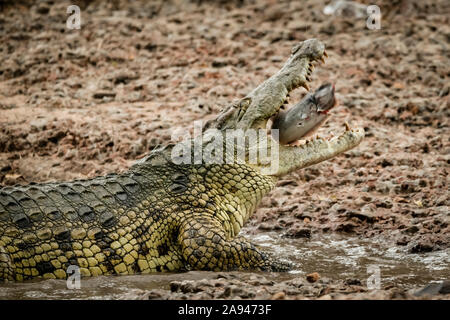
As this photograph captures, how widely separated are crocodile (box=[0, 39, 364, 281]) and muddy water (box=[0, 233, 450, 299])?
0.16m

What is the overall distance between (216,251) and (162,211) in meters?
0.52

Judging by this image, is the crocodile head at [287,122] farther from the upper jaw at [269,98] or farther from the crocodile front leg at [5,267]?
the crocodile front leg at [5,267]

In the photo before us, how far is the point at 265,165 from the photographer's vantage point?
5488 millimetres

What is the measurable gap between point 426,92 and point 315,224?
3.13 metres

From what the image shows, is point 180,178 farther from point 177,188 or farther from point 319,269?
point 319,269

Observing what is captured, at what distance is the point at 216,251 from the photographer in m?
4.80

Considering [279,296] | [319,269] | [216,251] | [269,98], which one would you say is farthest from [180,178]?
[279,296]

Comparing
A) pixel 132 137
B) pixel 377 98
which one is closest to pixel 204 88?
pixel 132 137

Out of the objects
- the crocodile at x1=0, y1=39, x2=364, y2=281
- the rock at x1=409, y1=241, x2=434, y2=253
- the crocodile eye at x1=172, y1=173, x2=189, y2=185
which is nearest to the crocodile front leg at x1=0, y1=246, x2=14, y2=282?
the crocodile at x1=0, y1=39, x2=364, y2=281

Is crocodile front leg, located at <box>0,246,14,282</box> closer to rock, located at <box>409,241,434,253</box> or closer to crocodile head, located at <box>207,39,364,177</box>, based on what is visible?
crocodile head, located at <box>207,39,364,177</box>

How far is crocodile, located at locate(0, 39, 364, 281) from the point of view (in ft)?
15.1

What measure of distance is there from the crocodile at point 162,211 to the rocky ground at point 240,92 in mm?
651

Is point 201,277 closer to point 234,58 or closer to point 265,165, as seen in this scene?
point 265,165

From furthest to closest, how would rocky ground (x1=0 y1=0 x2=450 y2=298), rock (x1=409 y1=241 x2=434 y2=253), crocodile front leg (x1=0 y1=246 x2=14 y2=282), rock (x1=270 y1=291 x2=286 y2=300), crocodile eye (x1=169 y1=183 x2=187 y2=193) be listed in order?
rocky ground (x1=0 y1=0 x2=450 y2=298) < rock (x1=409 y1=241 x2=434 y2=253) < crocodile eye (x1=169 y1=183 x2=187 y2=193) < crocodile front leg (x1=0 y1=246 x2=14 y2=282) < rock (x1=270 y1=291 x2=286 y2=300)
